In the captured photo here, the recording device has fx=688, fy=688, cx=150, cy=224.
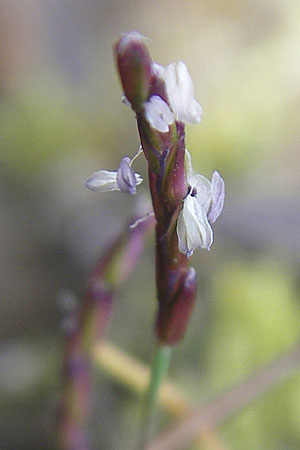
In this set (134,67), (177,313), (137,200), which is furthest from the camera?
(137,200)

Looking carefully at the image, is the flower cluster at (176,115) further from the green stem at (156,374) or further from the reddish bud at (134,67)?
the green stem at (156,374)

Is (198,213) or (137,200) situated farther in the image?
(137,200)

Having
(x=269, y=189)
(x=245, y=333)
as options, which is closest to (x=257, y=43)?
(x=269, y=189)

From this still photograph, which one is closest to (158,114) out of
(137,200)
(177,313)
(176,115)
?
(176,115)

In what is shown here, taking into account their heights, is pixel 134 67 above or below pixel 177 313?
above

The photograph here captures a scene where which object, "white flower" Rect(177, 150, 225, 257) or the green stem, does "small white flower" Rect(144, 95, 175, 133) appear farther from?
the green stem

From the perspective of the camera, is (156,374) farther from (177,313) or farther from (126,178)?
(126,178)

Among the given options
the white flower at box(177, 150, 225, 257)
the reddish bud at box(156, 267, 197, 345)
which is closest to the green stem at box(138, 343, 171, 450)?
the reddish bud at box(156, 267, 197, 345)
